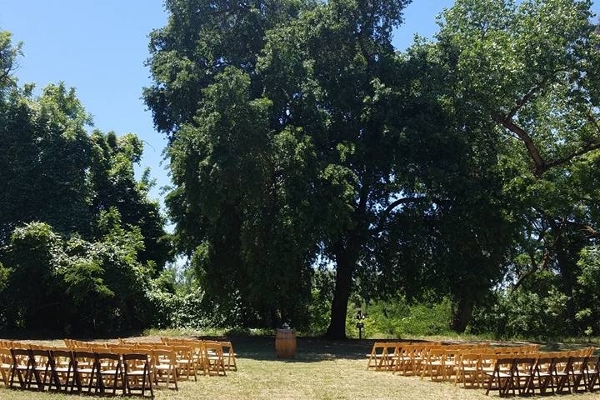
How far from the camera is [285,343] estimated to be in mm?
19047

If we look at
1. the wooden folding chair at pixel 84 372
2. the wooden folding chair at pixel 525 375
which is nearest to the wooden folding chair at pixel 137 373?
the wooden folding chair at pixel 84 372

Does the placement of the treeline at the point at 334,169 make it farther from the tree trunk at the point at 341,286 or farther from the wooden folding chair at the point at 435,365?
A: the wooden folding chair at the point at 435,365

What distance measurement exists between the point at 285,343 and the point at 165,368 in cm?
671

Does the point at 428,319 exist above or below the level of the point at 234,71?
below

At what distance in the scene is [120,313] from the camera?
30406mm

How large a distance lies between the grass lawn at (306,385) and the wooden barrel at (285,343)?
377mm

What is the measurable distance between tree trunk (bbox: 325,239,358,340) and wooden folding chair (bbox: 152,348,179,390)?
14791mm

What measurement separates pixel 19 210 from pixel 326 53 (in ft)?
59.3

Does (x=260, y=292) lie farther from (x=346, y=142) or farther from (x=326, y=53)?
(x=326, y=53)

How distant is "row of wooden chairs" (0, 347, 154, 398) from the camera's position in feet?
36.2

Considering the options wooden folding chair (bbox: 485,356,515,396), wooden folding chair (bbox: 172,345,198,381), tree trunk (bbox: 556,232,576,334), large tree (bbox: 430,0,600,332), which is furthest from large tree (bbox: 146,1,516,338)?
tree trunk (bbox: 556,232,576,334)

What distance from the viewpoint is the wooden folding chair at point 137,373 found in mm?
10891

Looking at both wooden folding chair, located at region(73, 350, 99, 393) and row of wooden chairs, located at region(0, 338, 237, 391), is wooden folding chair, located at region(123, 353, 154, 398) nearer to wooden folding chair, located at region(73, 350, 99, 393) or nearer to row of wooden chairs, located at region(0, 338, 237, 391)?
row of wooden chairs, located at region(0, 338, 237, 391)

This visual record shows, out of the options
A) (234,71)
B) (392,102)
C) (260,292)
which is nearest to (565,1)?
(392,102)
